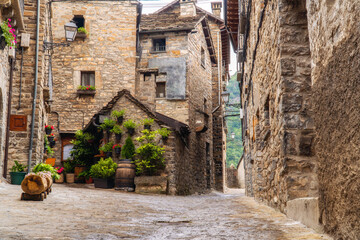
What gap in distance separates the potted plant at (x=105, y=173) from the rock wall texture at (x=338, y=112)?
394 inches

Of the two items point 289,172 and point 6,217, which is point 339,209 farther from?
point 6,217

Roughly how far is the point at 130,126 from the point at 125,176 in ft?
5.50

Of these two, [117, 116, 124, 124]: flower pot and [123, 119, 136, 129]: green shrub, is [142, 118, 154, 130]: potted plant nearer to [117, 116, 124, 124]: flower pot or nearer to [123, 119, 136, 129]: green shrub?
[123, 119, 136, 129]: green shrub

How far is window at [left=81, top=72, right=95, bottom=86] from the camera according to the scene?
17.1m

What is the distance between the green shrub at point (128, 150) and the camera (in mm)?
12406

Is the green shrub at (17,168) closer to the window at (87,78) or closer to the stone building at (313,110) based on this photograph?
the stone building at (313,110)

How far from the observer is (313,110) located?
2605 millimetres

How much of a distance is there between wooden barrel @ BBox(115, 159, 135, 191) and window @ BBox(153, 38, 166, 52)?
7.32m

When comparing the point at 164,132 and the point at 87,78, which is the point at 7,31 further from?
the point at 87,78

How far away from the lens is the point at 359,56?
175cm

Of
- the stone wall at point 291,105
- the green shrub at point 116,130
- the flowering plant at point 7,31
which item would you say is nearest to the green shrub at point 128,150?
the green shrub at point 116,130

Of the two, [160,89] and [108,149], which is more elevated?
[160,89]

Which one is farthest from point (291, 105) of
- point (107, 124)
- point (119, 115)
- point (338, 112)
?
point (107, 124)

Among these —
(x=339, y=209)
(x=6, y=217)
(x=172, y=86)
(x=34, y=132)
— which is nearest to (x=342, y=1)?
(x=339, y=209)
